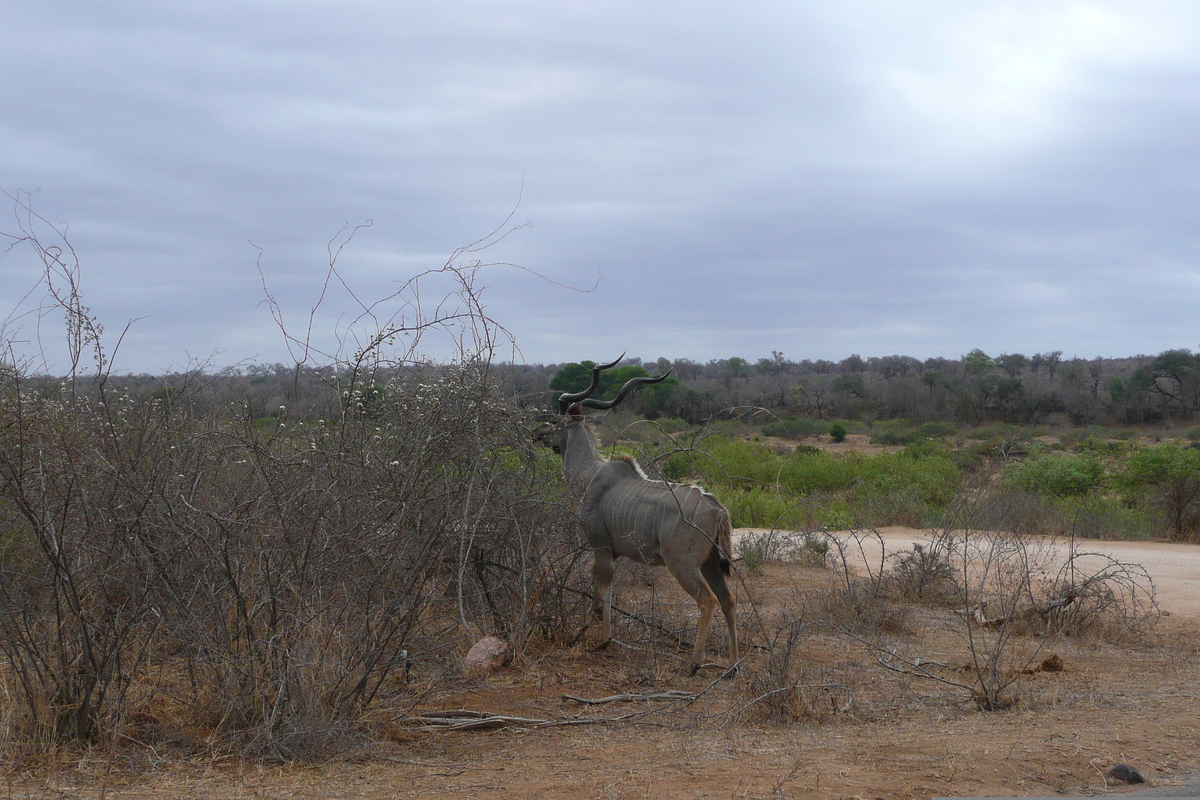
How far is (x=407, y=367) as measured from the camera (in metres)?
7.55

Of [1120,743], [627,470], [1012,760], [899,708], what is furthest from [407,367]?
[1120,743]

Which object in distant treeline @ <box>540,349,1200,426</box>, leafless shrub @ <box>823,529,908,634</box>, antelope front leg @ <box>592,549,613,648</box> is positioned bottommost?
leafless shrub @ <box>823,529,908,634</box>

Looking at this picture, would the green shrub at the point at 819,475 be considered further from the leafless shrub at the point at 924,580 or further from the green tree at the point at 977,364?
the green tree at the point at 977,364

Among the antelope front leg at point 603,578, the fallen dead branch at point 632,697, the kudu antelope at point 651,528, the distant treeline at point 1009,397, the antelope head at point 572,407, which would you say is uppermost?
the distant treeline at point 1009,397

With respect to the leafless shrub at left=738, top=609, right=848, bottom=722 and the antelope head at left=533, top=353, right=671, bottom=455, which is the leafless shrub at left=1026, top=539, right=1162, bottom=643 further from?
the antelope head at left=533, top=353, right=671, bottom=455

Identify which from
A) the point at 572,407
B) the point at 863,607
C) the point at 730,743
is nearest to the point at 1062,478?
the point at 863,607

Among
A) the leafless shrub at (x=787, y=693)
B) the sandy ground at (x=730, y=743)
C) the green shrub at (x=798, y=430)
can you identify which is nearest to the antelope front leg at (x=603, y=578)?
the sandy ground at (x=730, y=743)

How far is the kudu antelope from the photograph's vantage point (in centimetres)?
771

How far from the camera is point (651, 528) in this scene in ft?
26.0

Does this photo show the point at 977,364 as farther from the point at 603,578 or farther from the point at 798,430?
the point at 603,578

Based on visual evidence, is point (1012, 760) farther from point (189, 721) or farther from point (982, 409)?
point (982, 409)

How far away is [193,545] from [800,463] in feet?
83.8

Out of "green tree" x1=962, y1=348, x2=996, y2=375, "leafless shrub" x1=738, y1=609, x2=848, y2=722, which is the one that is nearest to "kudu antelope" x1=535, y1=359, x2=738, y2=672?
"leafless shrub" x1=738, y1=609, x2=848, y2=722

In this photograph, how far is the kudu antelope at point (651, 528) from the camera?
771 cm
